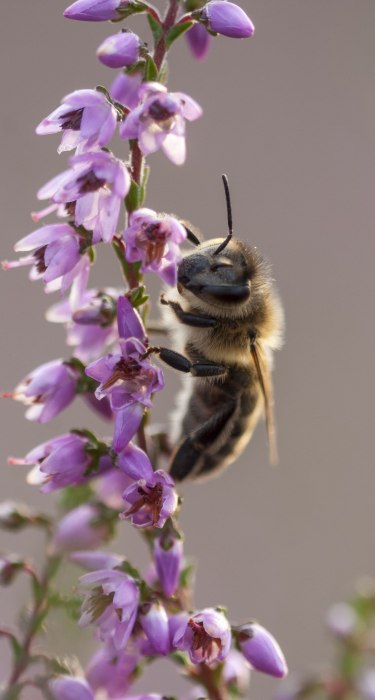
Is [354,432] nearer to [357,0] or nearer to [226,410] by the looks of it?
[357,0]

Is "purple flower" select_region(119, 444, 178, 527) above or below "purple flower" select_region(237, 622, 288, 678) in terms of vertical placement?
above

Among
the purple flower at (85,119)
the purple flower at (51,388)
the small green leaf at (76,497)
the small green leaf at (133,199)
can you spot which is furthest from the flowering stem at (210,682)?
the purple flower at (85,119)

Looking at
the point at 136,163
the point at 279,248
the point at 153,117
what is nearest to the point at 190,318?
the point at 136,163

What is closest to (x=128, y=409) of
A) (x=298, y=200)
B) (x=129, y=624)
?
(x=129, y=624)

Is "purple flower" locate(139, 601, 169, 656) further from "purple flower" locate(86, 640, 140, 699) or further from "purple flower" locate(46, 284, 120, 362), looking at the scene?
"purple flower" locate(46, 284, 120, 362)

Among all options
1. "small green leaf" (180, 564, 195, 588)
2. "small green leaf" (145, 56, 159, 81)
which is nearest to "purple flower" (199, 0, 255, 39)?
"small green leaf" (145, 56, 159, 81)

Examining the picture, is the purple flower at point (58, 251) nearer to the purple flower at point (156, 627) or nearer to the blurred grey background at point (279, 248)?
the purple flower at point (156, 627)
